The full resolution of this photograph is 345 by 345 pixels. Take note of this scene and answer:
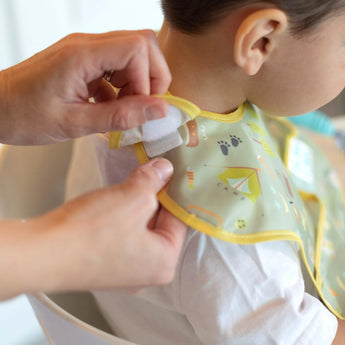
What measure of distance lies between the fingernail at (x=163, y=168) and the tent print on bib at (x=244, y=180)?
0.07 metres

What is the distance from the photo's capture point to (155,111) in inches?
20.1

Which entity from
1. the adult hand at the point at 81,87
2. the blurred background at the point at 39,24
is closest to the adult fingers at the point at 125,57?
the adult hand at the point at 81,87

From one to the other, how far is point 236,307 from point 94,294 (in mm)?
262

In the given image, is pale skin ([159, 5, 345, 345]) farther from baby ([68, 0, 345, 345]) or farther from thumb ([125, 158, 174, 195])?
thumb ([125, 158, 174, 195])

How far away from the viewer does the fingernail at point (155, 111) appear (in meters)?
0.51

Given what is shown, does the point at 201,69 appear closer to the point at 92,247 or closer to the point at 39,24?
the point at 92,247

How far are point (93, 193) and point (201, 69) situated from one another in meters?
0.23

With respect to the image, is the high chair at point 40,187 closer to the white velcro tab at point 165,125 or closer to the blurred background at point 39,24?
the white velcro tab at point 165,125

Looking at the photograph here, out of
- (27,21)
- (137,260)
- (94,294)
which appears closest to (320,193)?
(94,294)

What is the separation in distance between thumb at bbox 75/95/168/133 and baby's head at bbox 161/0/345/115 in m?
0.11

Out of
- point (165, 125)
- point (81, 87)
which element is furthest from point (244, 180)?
point (81, 87)

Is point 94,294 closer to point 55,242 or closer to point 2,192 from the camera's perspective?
point 2,192

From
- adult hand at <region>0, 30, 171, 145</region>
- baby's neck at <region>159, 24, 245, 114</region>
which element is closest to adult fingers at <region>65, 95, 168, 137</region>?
adult hand at <region>0, 30, 171, 145</region>

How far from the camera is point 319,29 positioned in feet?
1.81
